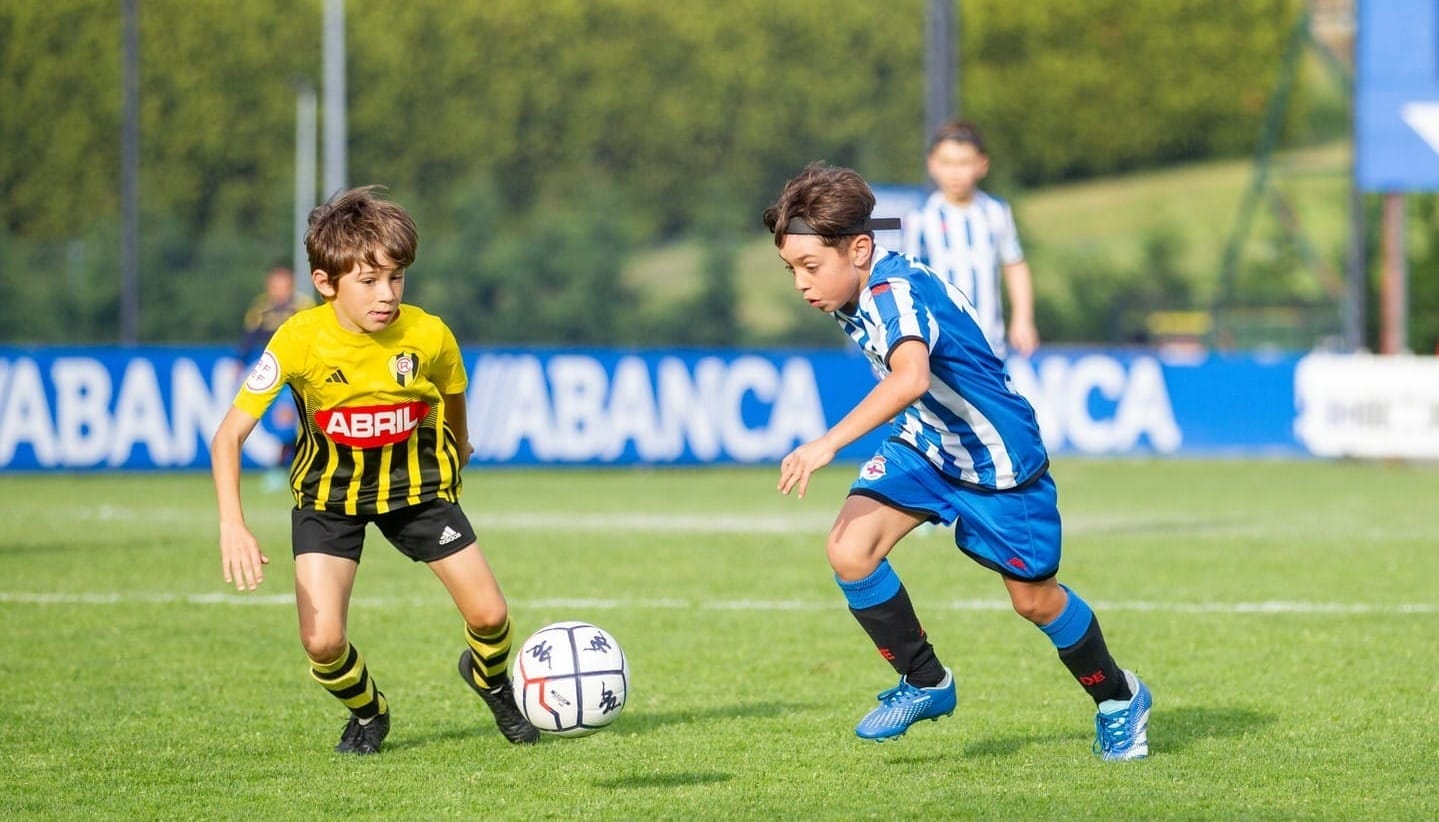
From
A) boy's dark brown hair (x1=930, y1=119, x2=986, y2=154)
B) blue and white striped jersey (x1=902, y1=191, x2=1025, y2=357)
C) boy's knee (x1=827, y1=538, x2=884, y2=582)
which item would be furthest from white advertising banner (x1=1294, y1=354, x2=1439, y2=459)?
boy's knee (x1=827, y1=538, x2=884, y2=582)

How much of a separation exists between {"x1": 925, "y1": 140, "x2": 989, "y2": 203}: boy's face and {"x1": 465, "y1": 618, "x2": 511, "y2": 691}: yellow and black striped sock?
522 cm

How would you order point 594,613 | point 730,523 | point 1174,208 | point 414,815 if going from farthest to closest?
1. point 1174,208
2. point 730,523
3. point 594,613
4. point 414,815

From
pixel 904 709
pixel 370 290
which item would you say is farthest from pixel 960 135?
pixel 370 290

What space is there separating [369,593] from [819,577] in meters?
2.53

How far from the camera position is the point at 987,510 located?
573 cm

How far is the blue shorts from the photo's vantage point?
5703mm

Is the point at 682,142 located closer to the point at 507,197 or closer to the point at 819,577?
the point at 507,197

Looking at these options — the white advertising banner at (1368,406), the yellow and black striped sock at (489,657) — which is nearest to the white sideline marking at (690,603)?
the yellow and black striped sock at (489,657)

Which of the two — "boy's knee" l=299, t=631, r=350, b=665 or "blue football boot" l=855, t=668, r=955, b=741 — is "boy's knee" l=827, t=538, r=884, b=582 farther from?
"boy's knee" l=299, t=631, r=350, b=665

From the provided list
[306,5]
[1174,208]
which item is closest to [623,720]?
[306,5]

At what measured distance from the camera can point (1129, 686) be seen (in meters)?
5.91

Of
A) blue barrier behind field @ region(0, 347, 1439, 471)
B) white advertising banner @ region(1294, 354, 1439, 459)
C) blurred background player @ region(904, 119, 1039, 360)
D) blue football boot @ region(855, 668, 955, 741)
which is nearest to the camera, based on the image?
blue football boot @ region(855, 668, 955, 741)

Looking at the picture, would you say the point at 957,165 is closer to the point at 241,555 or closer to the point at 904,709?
the point at 904,709

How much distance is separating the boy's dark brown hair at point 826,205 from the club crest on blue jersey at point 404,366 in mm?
1212
